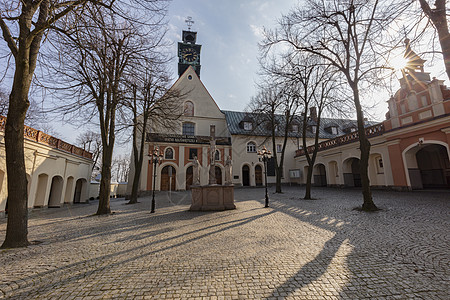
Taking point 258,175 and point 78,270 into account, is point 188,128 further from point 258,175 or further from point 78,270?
point 78,270

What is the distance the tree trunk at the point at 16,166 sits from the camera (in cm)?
496

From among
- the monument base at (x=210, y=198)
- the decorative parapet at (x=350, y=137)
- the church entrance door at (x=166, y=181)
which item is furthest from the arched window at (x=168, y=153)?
the decorative parapet at (x=350, y=137)

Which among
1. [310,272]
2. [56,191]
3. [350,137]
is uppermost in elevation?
[350,137]

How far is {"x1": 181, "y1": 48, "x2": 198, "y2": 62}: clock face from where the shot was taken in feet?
112

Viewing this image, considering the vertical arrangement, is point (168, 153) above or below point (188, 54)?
below

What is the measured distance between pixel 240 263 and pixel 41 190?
1560cm

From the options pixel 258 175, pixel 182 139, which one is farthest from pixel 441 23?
pixel 258 175

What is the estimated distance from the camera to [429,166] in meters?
17.7

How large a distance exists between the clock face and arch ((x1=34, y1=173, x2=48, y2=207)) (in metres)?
27.7

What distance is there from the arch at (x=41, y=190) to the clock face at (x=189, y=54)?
27743 millimetres

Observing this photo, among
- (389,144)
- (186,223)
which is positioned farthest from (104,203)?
(389,144)

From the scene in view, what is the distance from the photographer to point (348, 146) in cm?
1886

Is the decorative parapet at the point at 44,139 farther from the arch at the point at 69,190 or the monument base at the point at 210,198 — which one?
the monument base at the point at 210,198

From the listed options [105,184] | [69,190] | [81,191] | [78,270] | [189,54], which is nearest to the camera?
[78,270]
